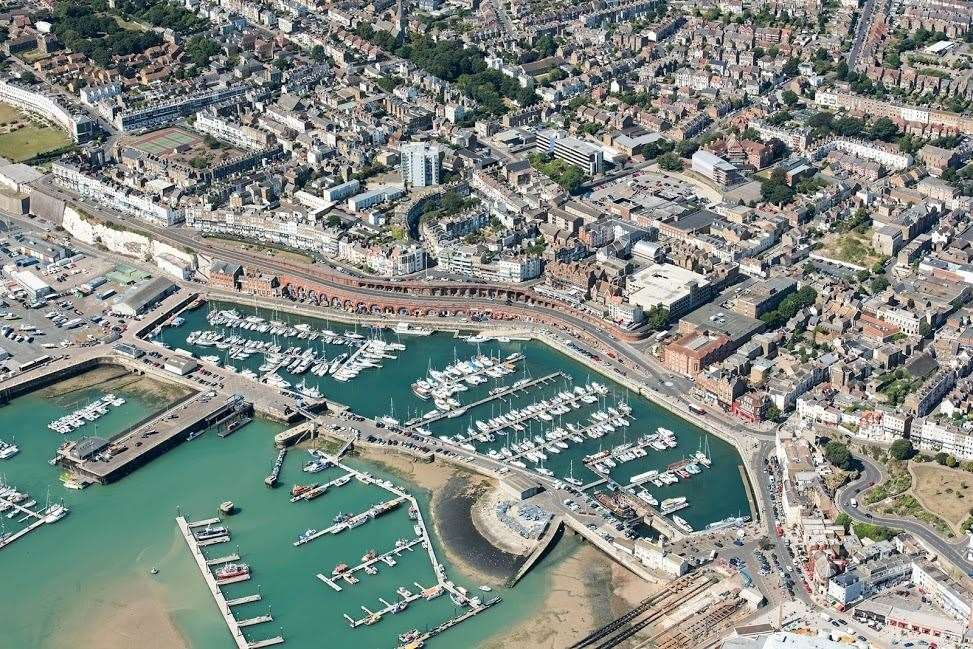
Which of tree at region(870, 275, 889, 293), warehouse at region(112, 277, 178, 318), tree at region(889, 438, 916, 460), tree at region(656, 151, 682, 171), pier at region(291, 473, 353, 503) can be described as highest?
tree at region(870, 275, 889, 293)

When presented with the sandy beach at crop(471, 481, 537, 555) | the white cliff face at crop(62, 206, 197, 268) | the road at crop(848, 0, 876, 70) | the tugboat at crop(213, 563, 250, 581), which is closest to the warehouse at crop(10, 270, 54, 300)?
the white cliff face at crop(62, 206, 197, 268)

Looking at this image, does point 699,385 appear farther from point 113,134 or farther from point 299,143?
point 113,134

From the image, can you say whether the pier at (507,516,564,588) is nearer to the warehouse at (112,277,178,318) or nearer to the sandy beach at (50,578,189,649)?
the sandy beach at (50,578,189,649)

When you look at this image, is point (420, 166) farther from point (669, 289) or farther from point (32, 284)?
point (32, 284)

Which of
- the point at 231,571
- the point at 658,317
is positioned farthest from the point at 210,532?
the point at 658,317

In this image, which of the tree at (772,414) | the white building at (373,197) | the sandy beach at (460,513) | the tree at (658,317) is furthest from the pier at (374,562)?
the white building at (373,197)

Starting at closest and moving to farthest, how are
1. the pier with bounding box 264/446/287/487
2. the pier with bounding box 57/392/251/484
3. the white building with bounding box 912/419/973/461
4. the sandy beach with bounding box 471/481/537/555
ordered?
the sandy beach with bounding box 471/481/537/555, the white building with bounding box 912/419/973/461, the pier with bounding box 264/446/287/487, the pier with bounding box 57/392/251/484

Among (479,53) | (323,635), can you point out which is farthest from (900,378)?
(479,53)

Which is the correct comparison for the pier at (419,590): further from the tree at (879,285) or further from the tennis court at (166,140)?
the tennis court at (166,140)
